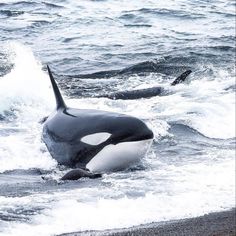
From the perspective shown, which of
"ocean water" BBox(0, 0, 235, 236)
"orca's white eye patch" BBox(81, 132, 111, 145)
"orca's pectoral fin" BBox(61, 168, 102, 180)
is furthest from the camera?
"orca's white eye patch" BBox(81, 132, 111, 145)

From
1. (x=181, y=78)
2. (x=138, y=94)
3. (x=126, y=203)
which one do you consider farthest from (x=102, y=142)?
(x=181, y=78)

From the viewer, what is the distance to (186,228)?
5543mm

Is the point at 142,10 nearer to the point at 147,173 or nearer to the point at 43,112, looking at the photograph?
the point at 43,112

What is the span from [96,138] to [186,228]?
3.17 m

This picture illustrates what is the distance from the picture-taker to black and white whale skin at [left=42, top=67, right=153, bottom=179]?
8352mm

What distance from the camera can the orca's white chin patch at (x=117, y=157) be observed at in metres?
8.27

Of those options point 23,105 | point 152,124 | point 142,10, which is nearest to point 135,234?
point 152,124

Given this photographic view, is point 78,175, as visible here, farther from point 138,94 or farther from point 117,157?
point 138,94

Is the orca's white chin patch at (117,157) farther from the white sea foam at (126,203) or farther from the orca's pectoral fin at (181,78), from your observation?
the orca's pectoral fin at (181,78)

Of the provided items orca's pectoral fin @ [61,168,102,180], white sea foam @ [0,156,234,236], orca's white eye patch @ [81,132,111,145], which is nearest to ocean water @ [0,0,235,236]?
white sea foam @ [0,156,234,236]

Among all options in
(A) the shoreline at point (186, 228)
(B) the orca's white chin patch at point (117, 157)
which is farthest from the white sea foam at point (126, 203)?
(B) the orca's white chin patch at point (117, 157)

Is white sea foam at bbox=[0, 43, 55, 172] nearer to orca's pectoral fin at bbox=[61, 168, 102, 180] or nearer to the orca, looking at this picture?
orca's pectoral fin at bbox=[61, 168, 102, 180]

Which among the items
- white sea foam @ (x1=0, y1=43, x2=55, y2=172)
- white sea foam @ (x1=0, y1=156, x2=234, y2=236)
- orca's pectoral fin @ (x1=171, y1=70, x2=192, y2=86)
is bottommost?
orca's pectoral fin @ (x1=171, y1=70, x2=192, y2=86)

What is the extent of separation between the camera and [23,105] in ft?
42.2
